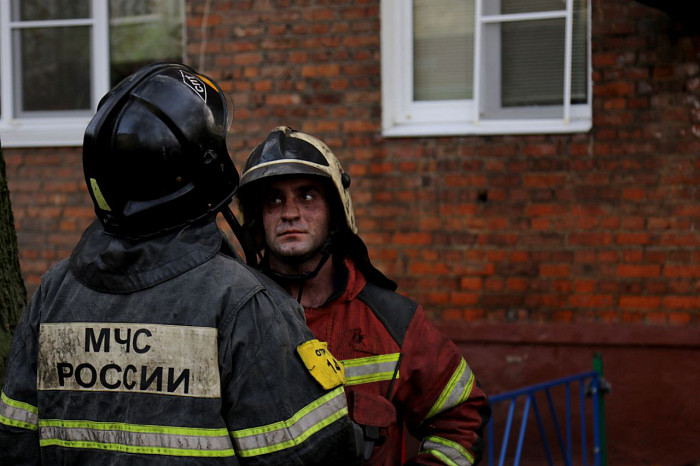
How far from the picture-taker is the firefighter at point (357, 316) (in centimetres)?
250

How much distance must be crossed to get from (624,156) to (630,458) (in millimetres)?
1846

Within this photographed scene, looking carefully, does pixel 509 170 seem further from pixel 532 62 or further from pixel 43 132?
pixel 43 132

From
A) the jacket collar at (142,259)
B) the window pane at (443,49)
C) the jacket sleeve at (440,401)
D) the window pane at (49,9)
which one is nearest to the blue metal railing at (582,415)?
the jacket sleeve at (440,401)

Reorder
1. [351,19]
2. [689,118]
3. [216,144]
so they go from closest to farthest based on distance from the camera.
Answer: [216,144], [689,118], [351,19]

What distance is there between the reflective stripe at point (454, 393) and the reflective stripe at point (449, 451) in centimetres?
9

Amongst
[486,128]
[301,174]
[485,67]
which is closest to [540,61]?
[485,67]

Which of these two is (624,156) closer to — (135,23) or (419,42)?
(419,42)

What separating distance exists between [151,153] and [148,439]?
597 millimetres

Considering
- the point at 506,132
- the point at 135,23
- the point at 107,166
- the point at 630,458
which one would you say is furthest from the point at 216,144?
the point at 135,23

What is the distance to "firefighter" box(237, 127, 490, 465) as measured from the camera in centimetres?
250

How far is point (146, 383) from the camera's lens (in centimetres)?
169

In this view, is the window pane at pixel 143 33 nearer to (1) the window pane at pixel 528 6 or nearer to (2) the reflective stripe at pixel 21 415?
(1) the window pane at pixel 528 6

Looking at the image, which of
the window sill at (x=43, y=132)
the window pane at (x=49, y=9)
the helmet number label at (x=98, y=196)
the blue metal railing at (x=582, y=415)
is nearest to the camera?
the helmet number label at (x=98, y=196)

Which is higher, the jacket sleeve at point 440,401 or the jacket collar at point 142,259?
the jacket collar at point 142,259
